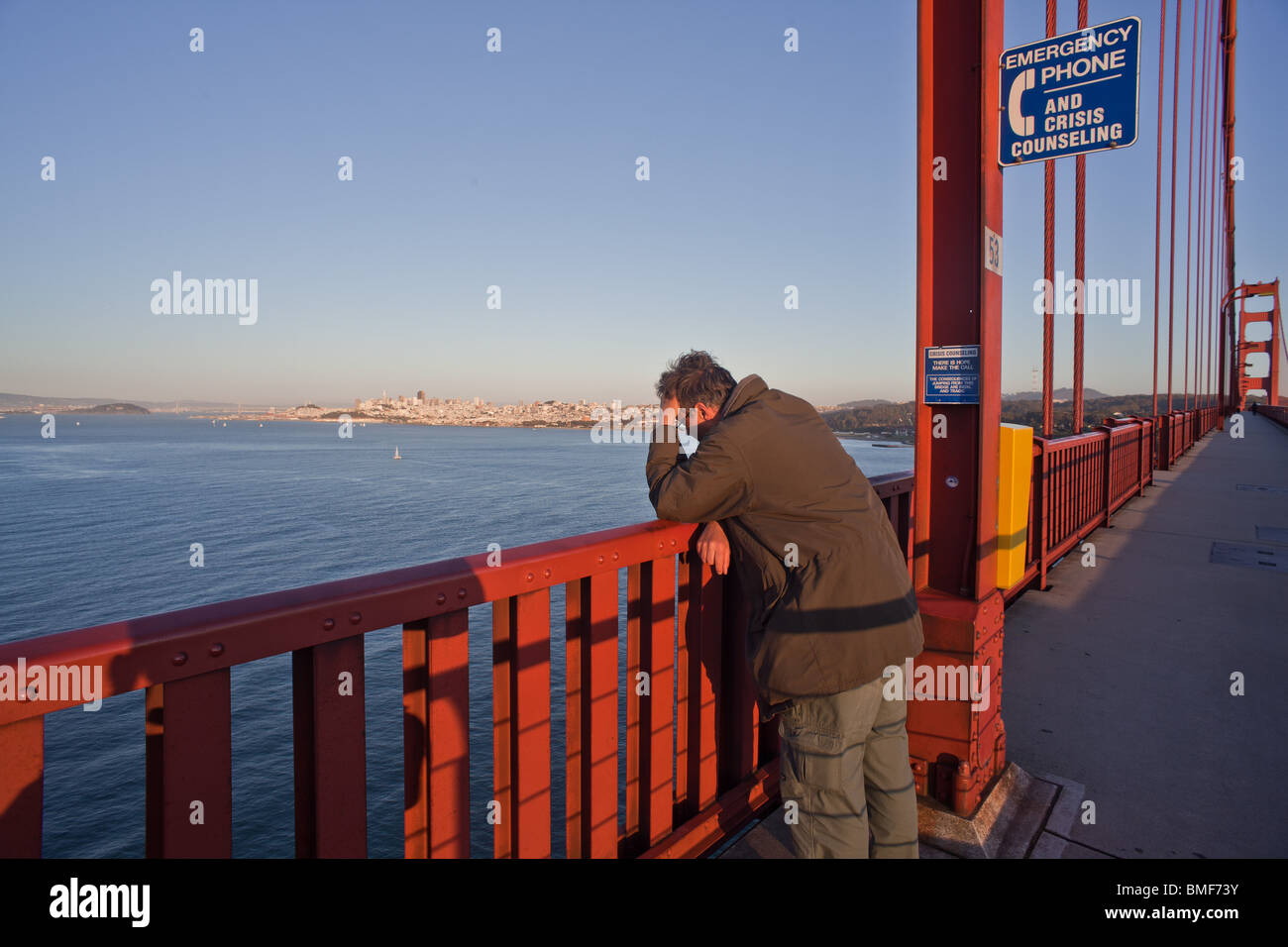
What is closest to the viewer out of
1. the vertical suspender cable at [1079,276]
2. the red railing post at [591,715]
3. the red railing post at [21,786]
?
the red railing post at [21,786]

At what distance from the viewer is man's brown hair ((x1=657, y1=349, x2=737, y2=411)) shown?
7.55 ft

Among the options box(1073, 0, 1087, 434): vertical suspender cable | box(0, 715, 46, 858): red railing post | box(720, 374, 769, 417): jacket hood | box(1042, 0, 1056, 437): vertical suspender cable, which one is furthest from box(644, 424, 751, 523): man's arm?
box(1073, 0, 1087, 434): vertical suspender cable

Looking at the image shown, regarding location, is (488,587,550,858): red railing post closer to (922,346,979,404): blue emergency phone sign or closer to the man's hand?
the man's hand

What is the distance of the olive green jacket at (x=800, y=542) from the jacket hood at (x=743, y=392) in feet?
0.09

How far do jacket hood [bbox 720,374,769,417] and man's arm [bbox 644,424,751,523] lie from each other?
0.18m

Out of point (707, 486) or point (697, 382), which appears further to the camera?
point (697, 382)

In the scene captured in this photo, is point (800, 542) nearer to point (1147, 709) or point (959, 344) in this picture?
point (959, 344)

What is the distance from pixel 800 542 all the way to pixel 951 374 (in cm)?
140

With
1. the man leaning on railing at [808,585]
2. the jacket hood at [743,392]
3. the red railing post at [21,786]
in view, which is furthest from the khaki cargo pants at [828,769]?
the red railing post at [21,786]

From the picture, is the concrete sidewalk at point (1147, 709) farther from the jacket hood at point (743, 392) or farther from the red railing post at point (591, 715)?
the jacket hood at point (743, 392)

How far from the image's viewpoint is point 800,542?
1.98m

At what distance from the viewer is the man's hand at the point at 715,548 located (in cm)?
223

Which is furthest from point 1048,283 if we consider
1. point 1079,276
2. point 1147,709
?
point 1147,709
